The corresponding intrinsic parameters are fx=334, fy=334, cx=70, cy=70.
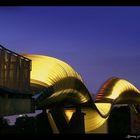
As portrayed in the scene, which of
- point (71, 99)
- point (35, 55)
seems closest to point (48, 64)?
point (35, 55)

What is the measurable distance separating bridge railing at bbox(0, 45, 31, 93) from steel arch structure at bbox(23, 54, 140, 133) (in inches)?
206

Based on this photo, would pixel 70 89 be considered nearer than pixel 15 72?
No

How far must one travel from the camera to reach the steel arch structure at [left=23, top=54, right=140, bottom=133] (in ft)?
80.5

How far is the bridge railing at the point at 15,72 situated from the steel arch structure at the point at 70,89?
5.24m

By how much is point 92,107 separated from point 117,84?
5.66 m

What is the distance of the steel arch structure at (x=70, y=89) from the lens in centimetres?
2453

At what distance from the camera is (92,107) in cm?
3700

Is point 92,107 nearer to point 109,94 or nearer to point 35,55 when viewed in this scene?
point 109,94

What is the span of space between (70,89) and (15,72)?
76.0ft

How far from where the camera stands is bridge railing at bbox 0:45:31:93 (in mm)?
10492

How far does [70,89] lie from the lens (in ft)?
114

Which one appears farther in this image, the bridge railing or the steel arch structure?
the steel arch structure

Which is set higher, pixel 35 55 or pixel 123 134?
pixel 35 55
